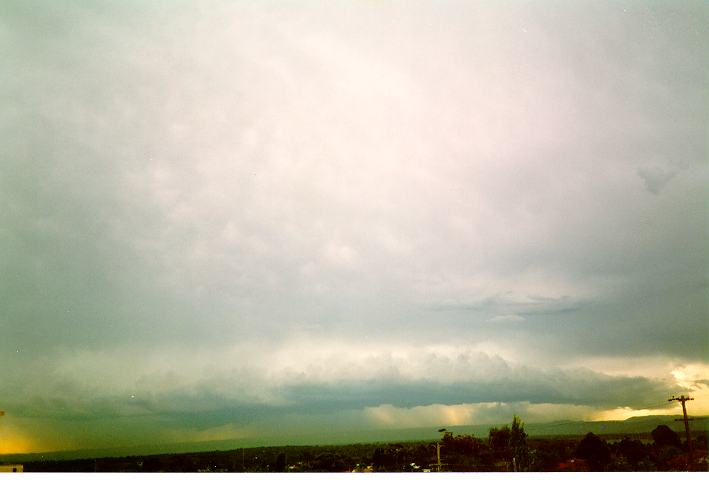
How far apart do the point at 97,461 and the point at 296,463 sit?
4.32 meters

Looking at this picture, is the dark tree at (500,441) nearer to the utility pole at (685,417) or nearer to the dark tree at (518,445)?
the dark tree at (518,445)

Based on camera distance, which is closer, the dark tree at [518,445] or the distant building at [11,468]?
the distant building at [11,468]

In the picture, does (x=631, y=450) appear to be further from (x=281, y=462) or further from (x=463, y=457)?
(x=281, y=462)

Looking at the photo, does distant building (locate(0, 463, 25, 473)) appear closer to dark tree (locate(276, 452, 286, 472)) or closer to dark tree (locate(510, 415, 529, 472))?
dark tree (locate(276, 452, 286, 472))

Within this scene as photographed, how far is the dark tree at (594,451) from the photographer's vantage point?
1275cm

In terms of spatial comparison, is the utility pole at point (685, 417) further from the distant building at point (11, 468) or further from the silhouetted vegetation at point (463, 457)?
the distant building at point (11, 468)

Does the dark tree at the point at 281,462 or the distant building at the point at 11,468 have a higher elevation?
the distant building at the point at 11,468

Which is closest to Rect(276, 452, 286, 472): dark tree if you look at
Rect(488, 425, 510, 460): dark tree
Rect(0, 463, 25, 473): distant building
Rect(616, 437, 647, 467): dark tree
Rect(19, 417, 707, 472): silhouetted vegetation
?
Rect(19, 417, 707, 472): silhouetted vegetation

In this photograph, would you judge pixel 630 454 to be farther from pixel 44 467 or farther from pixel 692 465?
pixel 44 467

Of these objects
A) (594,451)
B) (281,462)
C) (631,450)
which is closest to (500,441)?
(594,451)

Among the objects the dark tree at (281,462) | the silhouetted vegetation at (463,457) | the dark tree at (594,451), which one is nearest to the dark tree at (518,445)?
the silhouetted vegetation at (463,457)

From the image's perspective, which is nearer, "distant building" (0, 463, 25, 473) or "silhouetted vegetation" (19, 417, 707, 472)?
"distant building" (0, 463, 25, 473)

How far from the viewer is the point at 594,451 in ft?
42.2

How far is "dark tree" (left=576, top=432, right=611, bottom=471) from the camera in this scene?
41.8 feet
